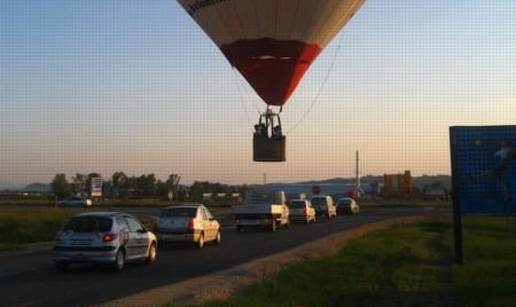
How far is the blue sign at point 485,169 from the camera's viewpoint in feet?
68.6

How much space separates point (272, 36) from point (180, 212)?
695cm

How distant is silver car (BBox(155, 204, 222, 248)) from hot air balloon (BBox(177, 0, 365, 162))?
3.66 metres

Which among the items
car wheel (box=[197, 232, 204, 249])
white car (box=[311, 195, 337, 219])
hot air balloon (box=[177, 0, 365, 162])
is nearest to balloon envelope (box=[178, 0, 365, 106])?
hot air balloon (box=[177, 0, 365, 162])

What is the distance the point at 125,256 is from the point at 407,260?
23.6 feet

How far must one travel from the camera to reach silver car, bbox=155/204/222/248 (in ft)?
93.7

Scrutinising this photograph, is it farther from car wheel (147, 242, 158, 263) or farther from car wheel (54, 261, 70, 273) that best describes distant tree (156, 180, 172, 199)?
car wheel (54, 261, 70, 273)

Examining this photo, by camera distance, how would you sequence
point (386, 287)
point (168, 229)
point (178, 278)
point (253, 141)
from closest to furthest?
point (386, 287), point (178, 278), point (168, 229), point (253, 141)

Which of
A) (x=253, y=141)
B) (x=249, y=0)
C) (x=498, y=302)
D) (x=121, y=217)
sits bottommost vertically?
(x=498, y=302)

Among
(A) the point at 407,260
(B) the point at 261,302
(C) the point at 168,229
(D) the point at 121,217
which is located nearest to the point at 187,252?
(C) the point at 168,229

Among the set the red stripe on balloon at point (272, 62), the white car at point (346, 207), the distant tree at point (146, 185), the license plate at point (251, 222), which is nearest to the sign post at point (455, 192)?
the red stripe on balloon at point (272, 62)

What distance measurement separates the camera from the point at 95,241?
1964 cm

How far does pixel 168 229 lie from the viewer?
1131 inches

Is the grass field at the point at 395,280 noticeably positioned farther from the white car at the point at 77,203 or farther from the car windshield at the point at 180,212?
the white car at the point at 77,203

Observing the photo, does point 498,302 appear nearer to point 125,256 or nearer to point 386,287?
point 386,287
